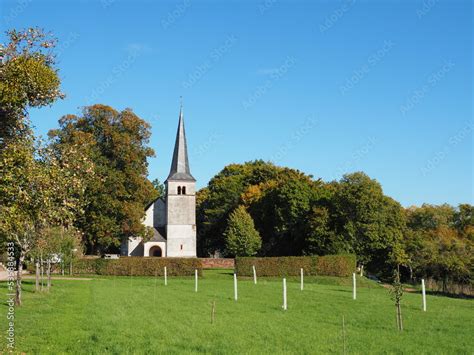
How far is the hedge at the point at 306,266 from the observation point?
44750mm

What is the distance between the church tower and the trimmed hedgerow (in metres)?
21.1

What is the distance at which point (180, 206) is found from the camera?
2731 inches

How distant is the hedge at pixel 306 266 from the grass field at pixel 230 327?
22074 millimetres

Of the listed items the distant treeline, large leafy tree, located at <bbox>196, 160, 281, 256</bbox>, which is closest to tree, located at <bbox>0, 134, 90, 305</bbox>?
the distant treeline

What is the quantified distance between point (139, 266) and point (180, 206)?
23.4m

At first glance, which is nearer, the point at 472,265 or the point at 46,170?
the point at 46,170

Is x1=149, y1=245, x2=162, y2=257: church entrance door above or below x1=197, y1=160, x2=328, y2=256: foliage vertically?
below

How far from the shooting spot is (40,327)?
46.6 ft

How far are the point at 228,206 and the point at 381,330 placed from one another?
196ft

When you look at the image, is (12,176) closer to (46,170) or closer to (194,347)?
(46,170)

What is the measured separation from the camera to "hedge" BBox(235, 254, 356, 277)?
1762 inches

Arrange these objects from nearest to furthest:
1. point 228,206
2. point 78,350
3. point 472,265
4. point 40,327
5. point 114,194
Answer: point 78,350, point 40,327, point 472,265, point 114,194, point 228,206

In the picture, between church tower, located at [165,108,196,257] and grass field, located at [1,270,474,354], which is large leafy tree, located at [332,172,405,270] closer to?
church tower, located at [165,108,196,257]

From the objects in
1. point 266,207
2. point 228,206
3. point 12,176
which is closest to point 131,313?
point 12,176
